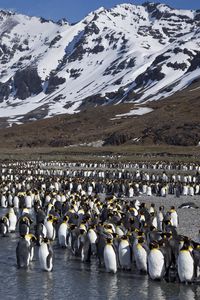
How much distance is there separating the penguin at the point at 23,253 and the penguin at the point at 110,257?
2124 millimetres

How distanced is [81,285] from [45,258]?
145 cm

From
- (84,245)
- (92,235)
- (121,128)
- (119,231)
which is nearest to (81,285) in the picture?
(84,245)

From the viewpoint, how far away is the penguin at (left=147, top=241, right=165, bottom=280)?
14500 mm

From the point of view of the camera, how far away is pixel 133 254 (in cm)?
1590

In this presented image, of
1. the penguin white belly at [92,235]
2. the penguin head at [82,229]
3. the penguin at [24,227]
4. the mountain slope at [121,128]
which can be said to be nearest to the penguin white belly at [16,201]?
the penguin at [24,227]

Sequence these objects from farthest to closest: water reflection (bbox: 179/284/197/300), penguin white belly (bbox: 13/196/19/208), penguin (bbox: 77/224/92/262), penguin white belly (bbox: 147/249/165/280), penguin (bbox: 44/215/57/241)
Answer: penguin white belly (bbox: 13/196/19/208), penguin (bbox: 44/215/57/241), penguin (bbox: 77/224/92/262), penguin white belly (bbox: 147/249/165/280), water reflection (bbox: 179/284/197/300)

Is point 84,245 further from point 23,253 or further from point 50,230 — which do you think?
point 50,230

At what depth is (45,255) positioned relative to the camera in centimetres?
1591

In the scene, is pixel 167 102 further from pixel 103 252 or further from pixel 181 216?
pixel 103 252

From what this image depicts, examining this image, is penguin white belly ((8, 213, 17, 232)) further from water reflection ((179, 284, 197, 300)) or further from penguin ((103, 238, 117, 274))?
water reflection ((179, 284, 197, 300))

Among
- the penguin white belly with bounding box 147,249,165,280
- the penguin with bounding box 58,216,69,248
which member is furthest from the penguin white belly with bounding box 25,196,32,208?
the penguin white belly with bounding box 147,249,165,280

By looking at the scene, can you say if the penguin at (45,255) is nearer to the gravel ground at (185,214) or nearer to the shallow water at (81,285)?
the shallow water at (81,285)

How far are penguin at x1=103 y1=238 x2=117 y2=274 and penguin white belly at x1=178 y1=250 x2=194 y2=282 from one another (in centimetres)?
195

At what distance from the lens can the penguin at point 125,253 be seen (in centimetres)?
1576
